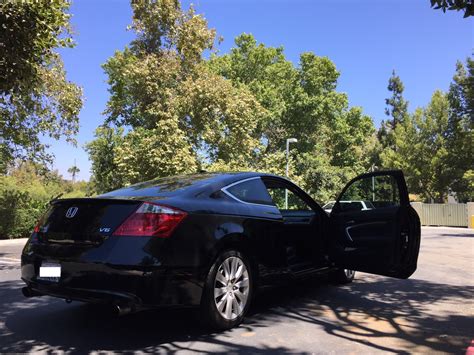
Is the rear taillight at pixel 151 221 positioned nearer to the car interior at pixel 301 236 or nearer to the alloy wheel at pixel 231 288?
the alloy wheel at pixel 231 288

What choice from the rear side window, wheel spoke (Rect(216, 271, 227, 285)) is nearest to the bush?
the rear side window

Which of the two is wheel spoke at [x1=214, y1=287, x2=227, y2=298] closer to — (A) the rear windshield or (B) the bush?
(A) the rear windshield

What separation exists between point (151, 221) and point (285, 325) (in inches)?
73.6

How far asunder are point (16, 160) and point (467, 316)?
18122 millimetres

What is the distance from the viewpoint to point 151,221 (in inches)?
160

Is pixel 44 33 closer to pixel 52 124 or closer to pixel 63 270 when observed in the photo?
pixel 63 270

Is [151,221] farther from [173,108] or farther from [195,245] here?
[173,108]

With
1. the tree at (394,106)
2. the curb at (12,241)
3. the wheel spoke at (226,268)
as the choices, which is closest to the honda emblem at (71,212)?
the wheel spoke at (226,268)

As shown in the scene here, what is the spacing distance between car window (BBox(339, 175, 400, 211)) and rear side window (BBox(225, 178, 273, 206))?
1482 millimetres

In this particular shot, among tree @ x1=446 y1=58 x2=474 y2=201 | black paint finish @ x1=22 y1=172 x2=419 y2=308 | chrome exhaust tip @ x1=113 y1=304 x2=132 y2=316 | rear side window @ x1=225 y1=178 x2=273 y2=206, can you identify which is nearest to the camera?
chrome exhaust tip @ x1=113 y1=304 x2=132 y2=316

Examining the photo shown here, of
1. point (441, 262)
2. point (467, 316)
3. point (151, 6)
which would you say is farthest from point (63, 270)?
point (151, 6)

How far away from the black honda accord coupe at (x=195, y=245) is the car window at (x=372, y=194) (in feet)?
0.12

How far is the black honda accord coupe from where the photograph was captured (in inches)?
156

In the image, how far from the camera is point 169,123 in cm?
2198
